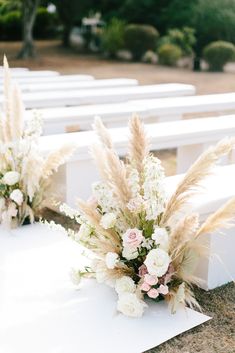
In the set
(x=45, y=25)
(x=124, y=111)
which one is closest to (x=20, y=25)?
(x=45, y=25)

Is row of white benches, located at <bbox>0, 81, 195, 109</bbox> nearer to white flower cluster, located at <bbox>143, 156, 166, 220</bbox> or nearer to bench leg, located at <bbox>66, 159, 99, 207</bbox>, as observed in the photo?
bench leg, located at <bbox>66, 159, 99, 207</bbox>

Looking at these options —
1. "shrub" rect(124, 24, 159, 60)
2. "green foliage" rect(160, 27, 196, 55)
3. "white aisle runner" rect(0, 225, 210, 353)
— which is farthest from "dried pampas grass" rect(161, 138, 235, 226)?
"shrub" rect(124, 24, 159, 60)

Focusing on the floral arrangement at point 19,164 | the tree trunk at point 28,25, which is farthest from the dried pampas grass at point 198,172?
the tree trunk at point 28,25

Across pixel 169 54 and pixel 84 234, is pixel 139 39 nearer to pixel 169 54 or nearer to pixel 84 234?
pixel 169 54

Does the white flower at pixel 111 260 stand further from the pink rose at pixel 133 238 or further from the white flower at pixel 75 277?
the white flower at pixel 75 277

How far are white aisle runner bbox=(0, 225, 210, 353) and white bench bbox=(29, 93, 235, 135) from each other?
2522 millimetres

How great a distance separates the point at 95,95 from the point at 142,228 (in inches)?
185

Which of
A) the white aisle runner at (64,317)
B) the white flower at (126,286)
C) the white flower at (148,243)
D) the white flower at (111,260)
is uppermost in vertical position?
the white flower at (148,243)

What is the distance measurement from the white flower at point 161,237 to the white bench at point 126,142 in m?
1.24

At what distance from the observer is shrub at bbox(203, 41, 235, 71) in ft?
46.6

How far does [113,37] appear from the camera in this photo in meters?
16.8

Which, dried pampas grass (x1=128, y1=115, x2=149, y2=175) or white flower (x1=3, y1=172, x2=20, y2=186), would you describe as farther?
white flower (x1=3, y1=172, x2=20, y2=186)

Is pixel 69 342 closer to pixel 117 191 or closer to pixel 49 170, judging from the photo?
pixel 117 191

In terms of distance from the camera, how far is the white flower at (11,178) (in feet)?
11.4
